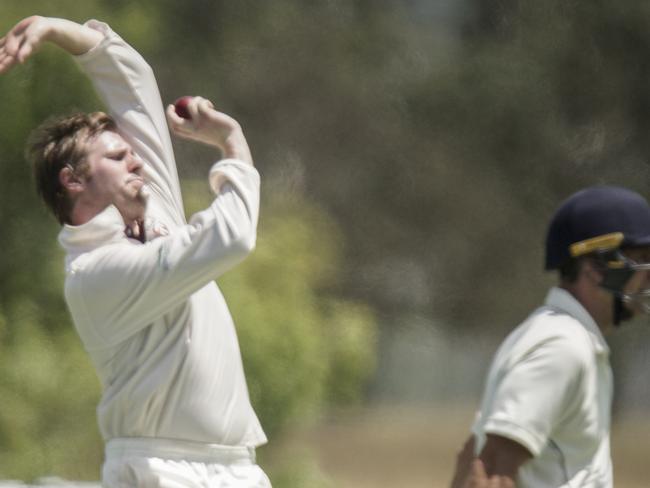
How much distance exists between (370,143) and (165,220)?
63.7 feet

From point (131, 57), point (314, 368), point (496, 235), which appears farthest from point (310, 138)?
point (131, 57)

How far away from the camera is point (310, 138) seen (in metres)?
23.2

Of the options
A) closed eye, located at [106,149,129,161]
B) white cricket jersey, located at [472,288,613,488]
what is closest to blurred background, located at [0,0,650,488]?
closed eye, located at [106,149,129,161]

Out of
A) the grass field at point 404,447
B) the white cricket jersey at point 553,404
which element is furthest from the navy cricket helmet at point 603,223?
the grass field at point 404,447

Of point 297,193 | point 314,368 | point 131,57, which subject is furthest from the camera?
point 297,193

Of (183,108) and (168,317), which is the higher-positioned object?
(183,108)

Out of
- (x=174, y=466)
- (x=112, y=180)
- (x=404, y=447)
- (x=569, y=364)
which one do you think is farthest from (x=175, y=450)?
Answer: (x=404, y=447)

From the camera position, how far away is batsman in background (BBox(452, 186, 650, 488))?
3.69 meters

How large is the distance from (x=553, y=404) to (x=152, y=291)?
2.81ft

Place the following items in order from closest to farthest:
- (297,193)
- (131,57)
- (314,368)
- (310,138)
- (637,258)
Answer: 1. (637,258)
2. (131,57)
3. (314,368)
4. (297,193)
5. (310,138)

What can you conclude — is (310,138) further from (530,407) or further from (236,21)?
(530,407)

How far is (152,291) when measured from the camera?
12.5ft

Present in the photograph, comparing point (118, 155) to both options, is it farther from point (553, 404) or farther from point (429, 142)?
point (429, 142)

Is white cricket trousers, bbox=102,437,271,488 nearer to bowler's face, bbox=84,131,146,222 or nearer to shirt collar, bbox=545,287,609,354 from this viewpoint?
bowler's face, bbox=84,131,146,222
